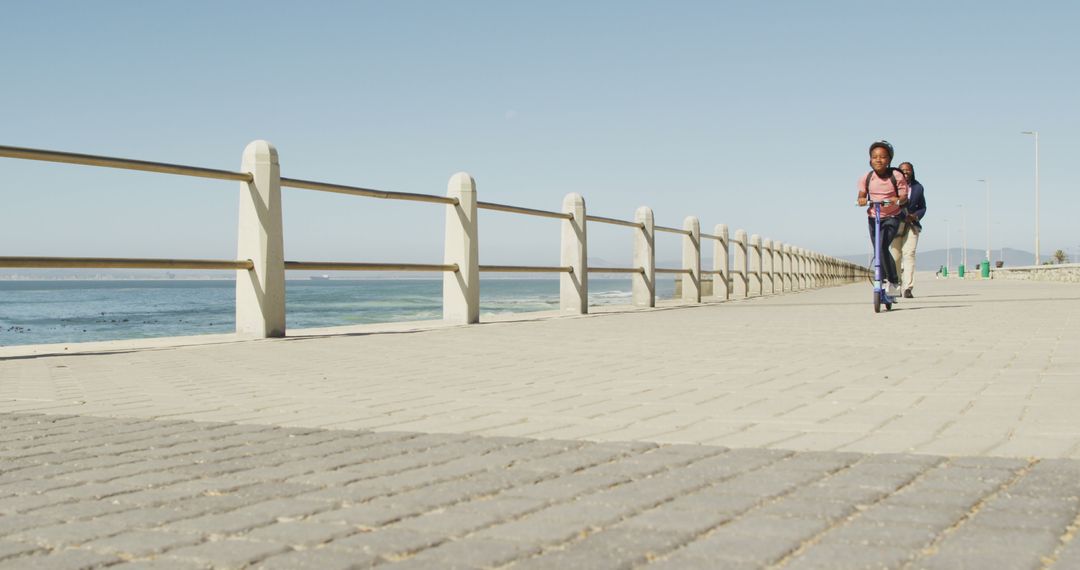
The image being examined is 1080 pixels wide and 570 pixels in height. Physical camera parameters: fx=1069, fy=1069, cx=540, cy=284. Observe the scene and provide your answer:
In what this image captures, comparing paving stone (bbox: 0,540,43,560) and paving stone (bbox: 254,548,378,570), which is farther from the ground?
paving stone (bbox: 254,548,378,570)

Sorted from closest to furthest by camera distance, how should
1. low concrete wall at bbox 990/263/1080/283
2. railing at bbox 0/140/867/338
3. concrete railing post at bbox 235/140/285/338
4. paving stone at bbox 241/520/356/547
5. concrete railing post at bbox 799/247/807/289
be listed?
paving stone at bbox 241/520/356/547 < railing at bbox 0/140/867/338 < concrete railing post at bbox 235/140/285/338 < concrete railing post at bbox 799/247/807/289 < low concrete wall at bbox 990/263/1080/283

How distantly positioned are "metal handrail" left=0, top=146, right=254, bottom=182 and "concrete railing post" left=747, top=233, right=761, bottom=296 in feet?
55.8

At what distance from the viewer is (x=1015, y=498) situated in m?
2.66

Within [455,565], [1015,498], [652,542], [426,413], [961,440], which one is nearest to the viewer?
[455,565]

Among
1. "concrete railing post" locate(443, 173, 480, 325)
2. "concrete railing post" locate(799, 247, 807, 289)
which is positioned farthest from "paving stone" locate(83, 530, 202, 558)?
"concrete railing post" locate(799, 247, 807, 289)

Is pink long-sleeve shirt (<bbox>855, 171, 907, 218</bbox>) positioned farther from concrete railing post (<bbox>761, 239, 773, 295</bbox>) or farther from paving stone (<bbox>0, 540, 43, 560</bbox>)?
concrete railing post (<bbox>761, 239, 773, 295</bbox>)

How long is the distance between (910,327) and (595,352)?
364cm

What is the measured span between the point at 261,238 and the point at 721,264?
1372 centimetres

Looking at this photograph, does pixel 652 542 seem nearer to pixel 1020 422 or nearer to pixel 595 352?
pixel 1020 422

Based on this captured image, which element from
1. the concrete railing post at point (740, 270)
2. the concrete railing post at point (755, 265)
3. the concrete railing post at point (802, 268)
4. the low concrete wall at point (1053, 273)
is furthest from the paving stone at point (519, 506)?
the low concrete wall at point (1053, 273)

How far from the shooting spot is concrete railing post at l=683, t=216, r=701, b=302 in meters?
19.0

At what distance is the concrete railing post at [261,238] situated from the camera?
8.73m

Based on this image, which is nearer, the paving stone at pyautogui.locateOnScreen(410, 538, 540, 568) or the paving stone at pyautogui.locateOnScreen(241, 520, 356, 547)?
the paving stone at pyautogui.locateOnScreen(410, 538, 540, 568)

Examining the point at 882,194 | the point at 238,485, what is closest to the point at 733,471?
the point at 238,485
